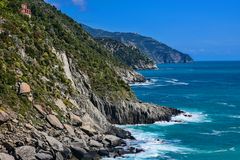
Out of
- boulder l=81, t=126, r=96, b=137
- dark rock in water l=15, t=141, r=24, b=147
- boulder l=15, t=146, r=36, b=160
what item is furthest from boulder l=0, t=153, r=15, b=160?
boulder l=81, t=126, r=96, b=137

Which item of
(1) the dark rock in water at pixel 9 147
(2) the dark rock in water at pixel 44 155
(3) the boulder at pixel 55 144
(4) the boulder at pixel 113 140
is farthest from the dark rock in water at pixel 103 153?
(1) the dark rock in water at pixel 9 147

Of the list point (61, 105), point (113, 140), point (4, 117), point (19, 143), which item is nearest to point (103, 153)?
point (113, 140)

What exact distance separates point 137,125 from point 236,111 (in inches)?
1450

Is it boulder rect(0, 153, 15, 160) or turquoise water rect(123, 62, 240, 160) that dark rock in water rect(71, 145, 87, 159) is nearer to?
turquoise water rect(123, 62, 240, 160)

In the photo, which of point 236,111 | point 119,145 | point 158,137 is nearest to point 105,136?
point 119,145

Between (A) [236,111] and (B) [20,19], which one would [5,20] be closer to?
(B) [20,19]

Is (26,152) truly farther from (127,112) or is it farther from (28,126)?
(127,112)

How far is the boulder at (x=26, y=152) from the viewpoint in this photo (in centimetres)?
6869

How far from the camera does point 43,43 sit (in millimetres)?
102500

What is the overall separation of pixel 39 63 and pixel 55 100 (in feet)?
33.6

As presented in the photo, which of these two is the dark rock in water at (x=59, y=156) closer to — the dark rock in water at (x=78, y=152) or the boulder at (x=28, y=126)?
the dark rock in water at (x=78, y=152)

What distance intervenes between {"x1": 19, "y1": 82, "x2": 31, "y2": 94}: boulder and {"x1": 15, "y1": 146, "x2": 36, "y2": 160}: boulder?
→ 14522 millimetres

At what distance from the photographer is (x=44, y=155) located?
71.1 meters

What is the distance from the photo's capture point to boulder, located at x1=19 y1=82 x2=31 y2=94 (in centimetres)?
8306
